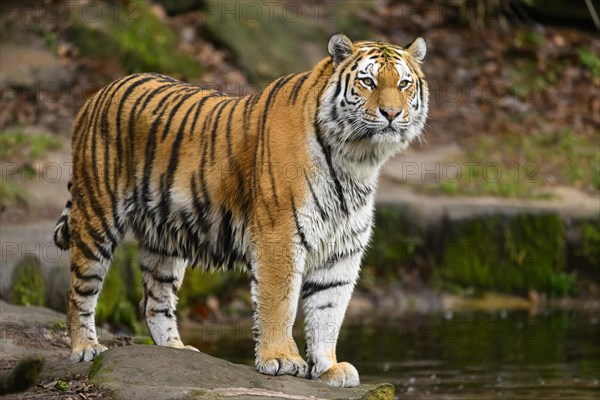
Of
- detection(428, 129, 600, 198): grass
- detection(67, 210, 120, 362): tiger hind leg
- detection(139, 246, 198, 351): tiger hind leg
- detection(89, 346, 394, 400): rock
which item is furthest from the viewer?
detection(428, 129, 600, 198): grass

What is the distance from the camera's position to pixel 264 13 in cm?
1647

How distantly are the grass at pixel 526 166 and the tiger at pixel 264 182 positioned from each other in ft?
22.5

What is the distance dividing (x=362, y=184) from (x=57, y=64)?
354 inches

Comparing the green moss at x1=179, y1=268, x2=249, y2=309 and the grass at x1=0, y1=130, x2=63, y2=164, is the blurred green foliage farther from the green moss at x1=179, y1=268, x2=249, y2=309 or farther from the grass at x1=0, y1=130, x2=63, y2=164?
the green moss at x1=179, y1=268, x2=249, y2=309

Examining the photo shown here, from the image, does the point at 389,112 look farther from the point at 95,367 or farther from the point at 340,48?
the point at 95,367

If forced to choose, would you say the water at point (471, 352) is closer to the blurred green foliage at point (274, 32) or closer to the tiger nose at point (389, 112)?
the tiger nose at point (389, 112)

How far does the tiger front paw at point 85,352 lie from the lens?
623 centimetres

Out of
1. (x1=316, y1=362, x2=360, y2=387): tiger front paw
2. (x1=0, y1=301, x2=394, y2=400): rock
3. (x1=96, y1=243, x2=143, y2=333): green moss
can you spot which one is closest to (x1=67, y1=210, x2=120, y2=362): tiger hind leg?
(x1=0, y1=301, x2=394, y2=400): rock

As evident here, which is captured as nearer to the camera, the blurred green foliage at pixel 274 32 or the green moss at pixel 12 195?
the green moss at pixel 12 195

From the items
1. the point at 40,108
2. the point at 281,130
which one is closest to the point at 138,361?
the point at 281,130

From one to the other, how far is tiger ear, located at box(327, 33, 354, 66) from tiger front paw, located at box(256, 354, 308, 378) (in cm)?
156

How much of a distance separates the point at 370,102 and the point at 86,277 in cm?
193

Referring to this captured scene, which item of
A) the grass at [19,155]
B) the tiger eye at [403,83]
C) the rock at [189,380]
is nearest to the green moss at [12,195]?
the grass at [19,155]

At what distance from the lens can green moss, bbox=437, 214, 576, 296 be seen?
12188mm
